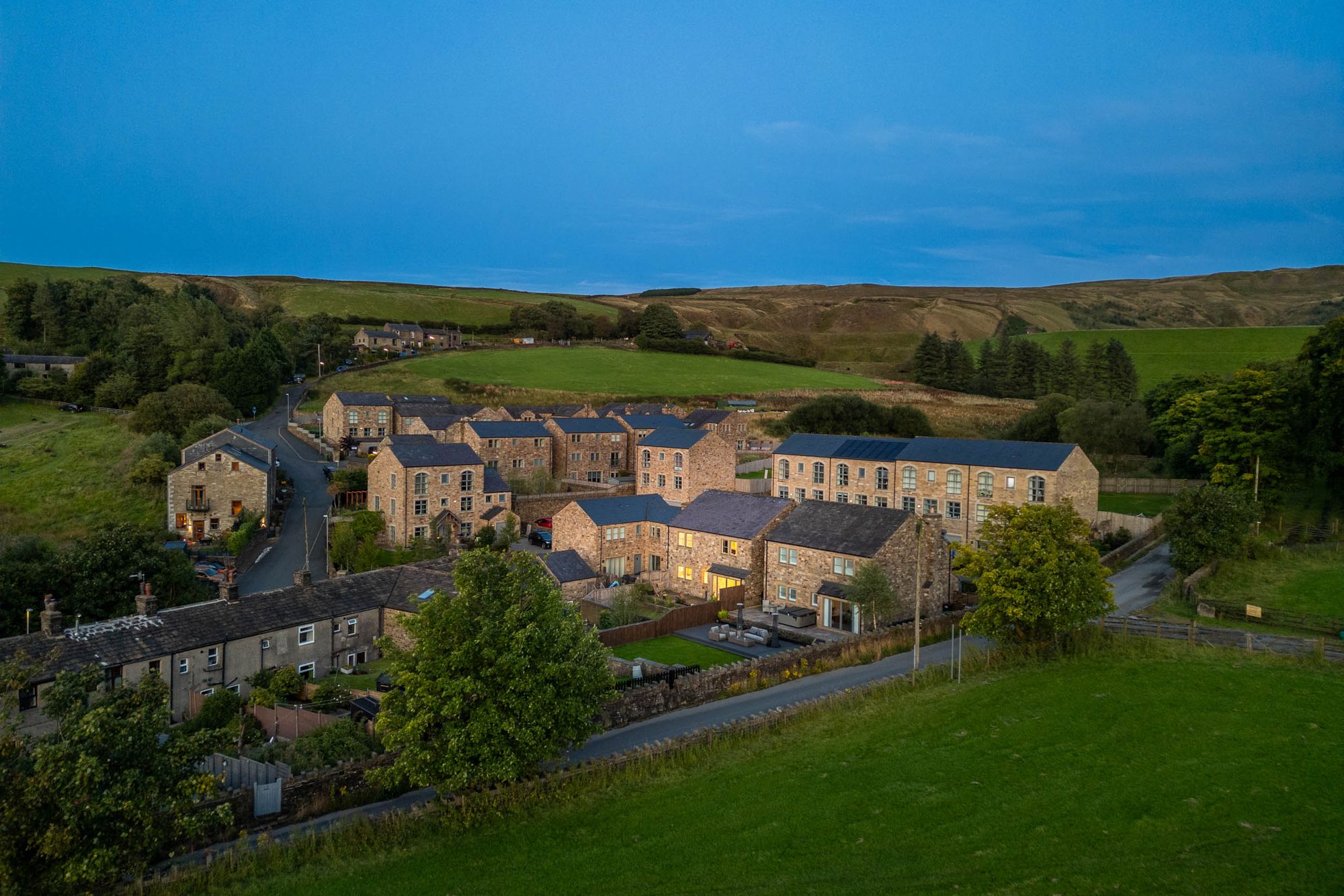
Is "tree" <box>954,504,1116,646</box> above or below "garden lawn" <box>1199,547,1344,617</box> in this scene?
above

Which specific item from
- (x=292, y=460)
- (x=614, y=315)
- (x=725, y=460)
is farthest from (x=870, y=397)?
(x=614, y=315)

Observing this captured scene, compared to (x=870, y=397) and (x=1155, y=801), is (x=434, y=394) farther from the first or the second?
(x=1155, y=801)

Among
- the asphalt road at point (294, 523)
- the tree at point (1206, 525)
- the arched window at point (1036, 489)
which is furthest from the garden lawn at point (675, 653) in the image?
the arched window at point (1036, 489)

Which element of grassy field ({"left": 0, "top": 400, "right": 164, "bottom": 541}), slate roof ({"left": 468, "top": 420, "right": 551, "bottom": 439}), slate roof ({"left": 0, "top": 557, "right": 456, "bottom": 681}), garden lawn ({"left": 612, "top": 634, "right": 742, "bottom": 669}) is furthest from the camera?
slate roof ({"left": 468, "top": 420, "right": 551, "bottom": 439})

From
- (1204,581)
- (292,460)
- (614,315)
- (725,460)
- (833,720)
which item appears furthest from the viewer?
(614,315)

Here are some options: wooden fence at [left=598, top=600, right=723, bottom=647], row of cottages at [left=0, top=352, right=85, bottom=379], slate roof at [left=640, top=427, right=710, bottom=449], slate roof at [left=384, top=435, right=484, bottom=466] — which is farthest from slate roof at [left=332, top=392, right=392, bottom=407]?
wooden fence at [left=598, top=600, right=723, bottom=647]

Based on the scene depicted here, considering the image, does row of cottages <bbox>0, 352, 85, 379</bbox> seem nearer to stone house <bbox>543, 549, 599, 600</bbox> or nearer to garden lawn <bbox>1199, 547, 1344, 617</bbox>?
stone house <bbox>543, 549, 599, 600</bbox>
